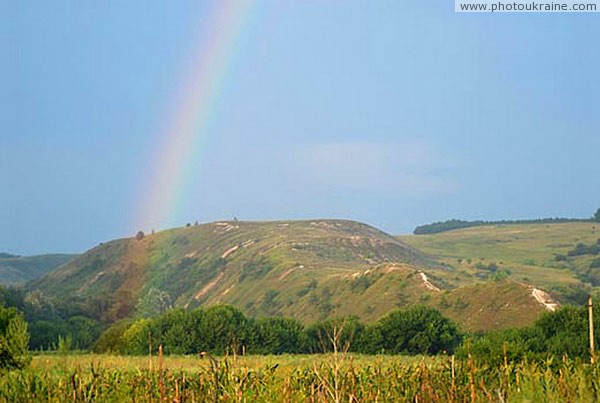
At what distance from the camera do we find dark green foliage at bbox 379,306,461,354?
140 ft

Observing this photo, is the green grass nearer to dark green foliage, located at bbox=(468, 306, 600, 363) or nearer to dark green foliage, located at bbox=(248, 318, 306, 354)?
dark green foliage, located at bbox=(248, 318, 306, 354)

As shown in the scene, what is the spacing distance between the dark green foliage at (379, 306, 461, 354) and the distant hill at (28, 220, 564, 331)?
16727mm

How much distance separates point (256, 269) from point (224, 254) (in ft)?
60.8

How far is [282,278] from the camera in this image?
119125 mm

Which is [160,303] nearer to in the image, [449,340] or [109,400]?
[449,340]

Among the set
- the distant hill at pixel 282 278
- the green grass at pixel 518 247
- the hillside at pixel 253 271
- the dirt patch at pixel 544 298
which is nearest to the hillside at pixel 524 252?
the green grass at pixel 518 247

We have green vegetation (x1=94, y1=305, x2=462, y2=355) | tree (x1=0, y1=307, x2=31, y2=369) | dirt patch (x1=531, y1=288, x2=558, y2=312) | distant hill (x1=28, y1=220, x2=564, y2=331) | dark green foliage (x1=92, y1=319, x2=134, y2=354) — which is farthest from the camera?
distant hill (x1=28, y1=220, x2=564, y2=331)

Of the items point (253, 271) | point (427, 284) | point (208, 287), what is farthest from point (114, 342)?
point (208, 287)

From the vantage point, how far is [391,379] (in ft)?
48.9

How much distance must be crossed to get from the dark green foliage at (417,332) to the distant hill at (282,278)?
1673 cm

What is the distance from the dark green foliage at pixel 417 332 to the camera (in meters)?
42.6

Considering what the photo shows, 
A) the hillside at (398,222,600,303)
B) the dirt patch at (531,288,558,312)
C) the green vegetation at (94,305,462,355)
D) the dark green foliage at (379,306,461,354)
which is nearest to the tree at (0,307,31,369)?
the green vegetation at (94,305,462,355)

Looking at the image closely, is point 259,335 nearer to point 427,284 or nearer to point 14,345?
point 14,345

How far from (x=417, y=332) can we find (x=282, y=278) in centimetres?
7679
